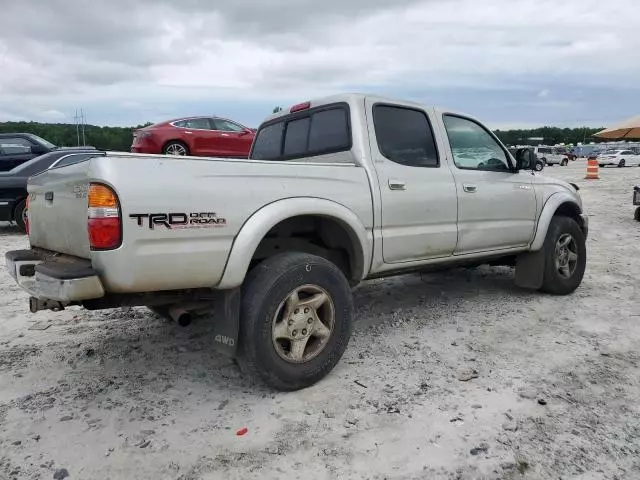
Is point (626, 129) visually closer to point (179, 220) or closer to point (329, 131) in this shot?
point (329, 131)

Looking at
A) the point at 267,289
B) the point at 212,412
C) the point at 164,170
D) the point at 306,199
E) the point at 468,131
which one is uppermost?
the point at 468,131

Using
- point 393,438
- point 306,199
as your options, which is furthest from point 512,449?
point 306,199

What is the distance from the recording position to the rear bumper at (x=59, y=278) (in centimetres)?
258

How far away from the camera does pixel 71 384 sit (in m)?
3.43

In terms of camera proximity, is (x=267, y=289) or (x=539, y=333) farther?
(x=539, y=333)

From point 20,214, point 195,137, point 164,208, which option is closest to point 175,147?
point 195,137

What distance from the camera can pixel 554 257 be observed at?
17.2 ft

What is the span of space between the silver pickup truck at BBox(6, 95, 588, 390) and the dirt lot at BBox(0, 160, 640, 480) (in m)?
0.42

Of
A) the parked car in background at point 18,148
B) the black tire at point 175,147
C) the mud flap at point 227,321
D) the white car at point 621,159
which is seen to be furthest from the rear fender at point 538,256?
the white car at point 621,159

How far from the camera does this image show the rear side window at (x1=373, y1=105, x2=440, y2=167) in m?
3.99

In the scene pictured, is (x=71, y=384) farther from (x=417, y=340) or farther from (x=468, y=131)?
(x=468, y=131)

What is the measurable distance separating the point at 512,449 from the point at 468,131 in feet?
9.91

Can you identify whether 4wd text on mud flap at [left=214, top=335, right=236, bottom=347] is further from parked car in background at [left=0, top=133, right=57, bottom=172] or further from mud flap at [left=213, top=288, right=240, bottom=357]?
parked car in background at [left=0, top=133, right=57, bottom=172]

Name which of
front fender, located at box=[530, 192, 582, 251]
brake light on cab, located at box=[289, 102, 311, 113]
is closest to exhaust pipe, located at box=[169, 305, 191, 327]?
brake light on cab, located at box=[289, 102, 311, 113]
